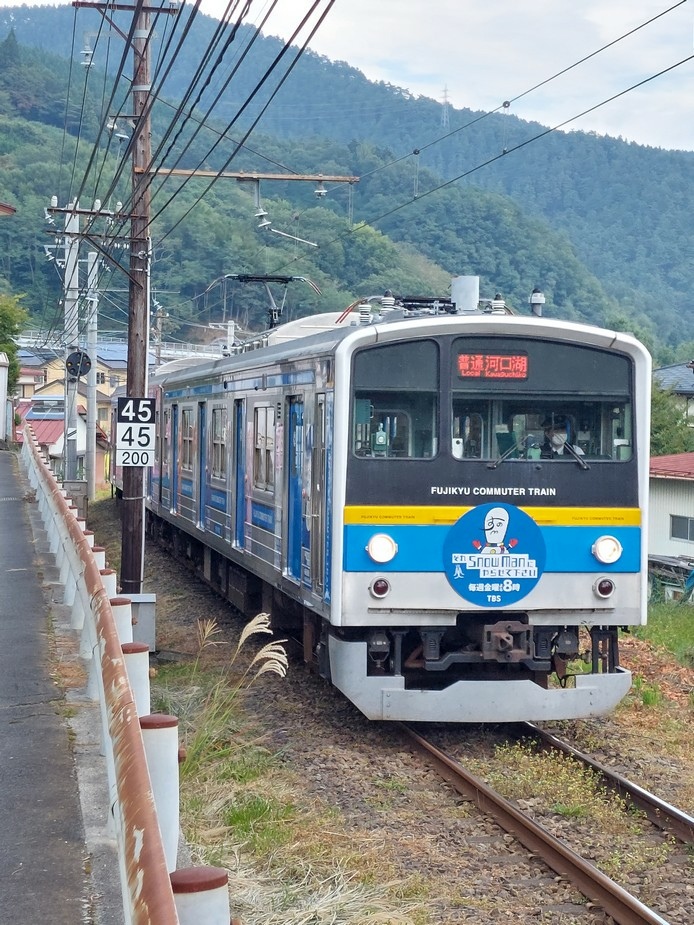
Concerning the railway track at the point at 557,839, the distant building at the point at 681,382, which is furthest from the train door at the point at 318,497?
the distant building at the point at 681,382

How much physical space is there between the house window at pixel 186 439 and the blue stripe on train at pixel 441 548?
25.6ft

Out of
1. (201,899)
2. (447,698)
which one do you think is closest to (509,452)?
(447,698)

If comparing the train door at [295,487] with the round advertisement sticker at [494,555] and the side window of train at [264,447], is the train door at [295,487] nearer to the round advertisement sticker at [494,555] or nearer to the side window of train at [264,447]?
the side window of train at [264,447]

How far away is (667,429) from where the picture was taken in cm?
4459

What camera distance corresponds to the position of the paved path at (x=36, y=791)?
4.39m

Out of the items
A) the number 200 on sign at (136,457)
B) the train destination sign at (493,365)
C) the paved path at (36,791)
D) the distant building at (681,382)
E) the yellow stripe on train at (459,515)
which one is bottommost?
the paved path at (36,791)

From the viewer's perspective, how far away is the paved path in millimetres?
4391

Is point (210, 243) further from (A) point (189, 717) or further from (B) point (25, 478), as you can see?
(A) point (189, 717)

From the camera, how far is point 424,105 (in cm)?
16712

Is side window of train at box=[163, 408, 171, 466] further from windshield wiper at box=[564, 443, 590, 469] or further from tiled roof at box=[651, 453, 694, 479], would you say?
tiled roof at box=[651, 453, 694, 479]

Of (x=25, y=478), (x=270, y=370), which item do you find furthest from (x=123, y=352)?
(x=270, y=370)

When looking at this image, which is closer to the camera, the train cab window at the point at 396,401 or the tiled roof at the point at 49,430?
the train cab window at the point at 396,401

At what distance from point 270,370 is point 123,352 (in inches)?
2801

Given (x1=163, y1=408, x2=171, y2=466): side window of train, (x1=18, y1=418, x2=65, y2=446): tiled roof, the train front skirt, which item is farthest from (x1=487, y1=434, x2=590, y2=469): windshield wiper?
(x1=18, y1=418, x2=65, y2=446): tiled roof
